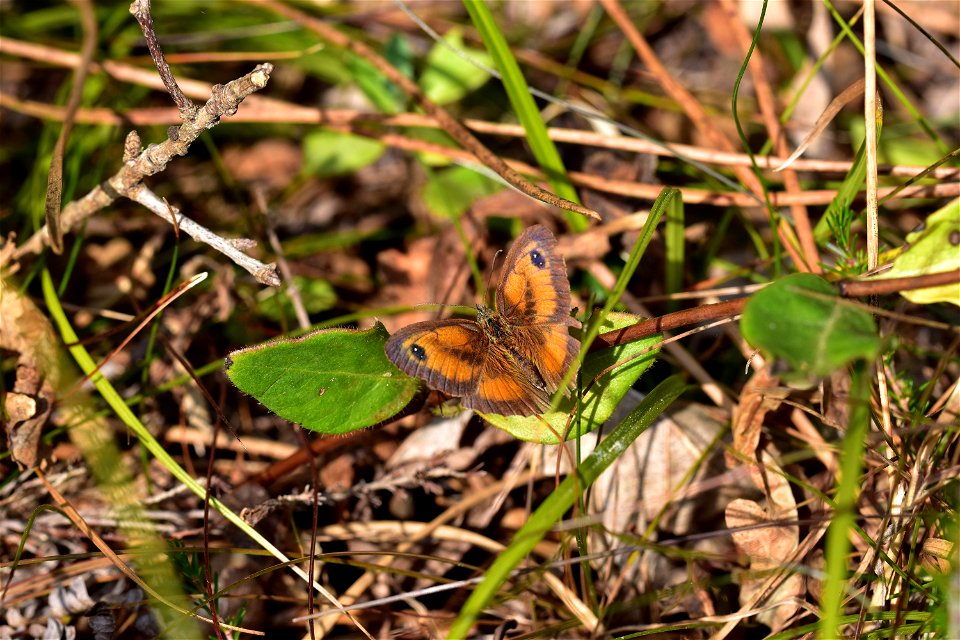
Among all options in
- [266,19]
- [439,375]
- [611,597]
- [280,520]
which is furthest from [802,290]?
[266,19]

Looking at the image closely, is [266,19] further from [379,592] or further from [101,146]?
[379,592]

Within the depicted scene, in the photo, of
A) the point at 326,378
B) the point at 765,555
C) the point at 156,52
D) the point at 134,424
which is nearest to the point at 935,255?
the point at 765,555

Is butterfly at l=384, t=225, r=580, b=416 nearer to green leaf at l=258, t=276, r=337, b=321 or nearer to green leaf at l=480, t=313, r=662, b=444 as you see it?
green leaf at l=480, t=313, r=662, b=444

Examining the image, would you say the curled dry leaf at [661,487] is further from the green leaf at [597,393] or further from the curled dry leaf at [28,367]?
the curled dry leaf at [28,367]

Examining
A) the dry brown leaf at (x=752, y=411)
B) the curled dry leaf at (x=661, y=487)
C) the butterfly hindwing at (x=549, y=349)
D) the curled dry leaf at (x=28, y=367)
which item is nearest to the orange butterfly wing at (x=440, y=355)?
the butterfly hindwing at (x=549, y=349)

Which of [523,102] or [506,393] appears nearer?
[506,393]

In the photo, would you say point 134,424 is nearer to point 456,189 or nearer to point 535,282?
point 535,282

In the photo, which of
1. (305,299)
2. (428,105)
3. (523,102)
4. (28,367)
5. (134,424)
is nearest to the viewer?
(134,424)

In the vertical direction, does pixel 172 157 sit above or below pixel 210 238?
above

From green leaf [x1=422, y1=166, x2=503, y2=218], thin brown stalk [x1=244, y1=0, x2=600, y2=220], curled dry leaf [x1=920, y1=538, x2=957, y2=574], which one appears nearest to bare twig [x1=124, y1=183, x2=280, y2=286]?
thin brown stalk [x1=244, y1=0, x2=600, y2=220]
